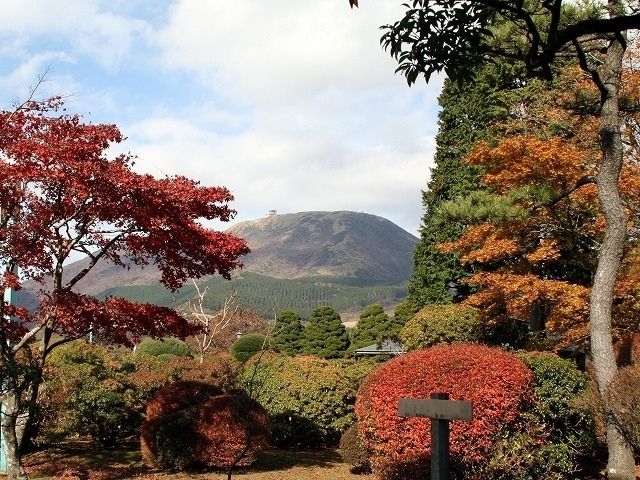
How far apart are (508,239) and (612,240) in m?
6.02

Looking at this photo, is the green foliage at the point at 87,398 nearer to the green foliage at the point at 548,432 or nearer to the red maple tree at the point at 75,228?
the red maple tree at the point at 75,228

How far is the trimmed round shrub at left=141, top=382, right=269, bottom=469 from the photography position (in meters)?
12.0

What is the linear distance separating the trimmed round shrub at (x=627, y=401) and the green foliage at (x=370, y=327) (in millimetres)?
24872

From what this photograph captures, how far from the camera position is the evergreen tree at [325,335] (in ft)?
118

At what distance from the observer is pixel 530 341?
61.6ft

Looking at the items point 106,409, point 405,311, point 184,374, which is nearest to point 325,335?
point 405,311

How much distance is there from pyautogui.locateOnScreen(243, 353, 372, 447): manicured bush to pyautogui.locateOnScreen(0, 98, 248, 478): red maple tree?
17.9 feet

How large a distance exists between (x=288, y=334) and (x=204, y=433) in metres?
25.5

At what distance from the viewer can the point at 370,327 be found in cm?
3522

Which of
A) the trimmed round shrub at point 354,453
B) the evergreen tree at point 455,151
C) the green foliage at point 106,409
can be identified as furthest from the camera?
the evergreen tree at point 455,151

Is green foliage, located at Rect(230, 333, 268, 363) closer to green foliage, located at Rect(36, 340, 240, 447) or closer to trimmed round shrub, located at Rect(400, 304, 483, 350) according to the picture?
trimmed round shrub, located at Rect(400, 304, 483, 350)

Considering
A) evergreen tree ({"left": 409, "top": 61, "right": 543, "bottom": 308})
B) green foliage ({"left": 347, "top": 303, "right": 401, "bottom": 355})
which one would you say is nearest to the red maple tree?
evergreen tree ({"left": 409, "top": 61, "right": 543, "bottom": 308})

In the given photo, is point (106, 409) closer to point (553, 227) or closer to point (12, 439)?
point (12, 439)

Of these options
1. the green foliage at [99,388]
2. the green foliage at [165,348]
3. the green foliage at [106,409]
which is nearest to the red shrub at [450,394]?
the green foliage at [99,388]
